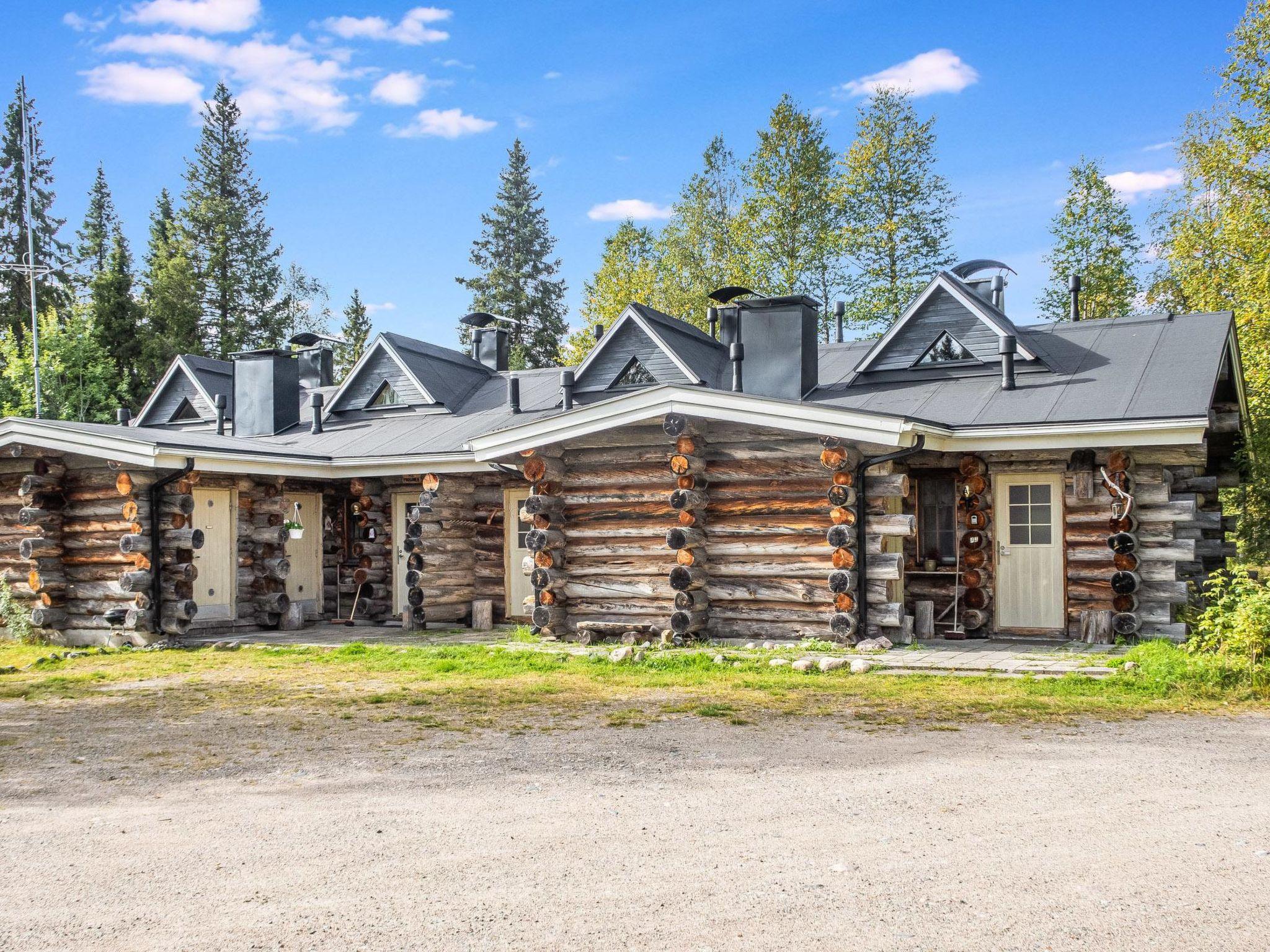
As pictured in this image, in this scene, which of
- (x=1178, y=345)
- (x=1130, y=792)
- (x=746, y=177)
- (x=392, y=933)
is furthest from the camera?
(x=746, y=177)

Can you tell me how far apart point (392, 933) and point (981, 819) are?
3.08 meters

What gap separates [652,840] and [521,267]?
42065 millimetres

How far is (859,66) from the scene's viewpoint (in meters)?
31.7

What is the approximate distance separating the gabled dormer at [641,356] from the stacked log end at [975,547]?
5110 mm

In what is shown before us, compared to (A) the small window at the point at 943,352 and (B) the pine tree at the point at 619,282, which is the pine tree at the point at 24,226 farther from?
(A) the small window at the point at 943,352

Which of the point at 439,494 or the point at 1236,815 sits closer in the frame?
the point at 1236,815

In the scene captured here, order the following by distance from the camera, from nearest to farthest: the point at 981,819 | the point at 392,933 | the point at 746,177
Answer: the point at 392,933
the point at 981,819
the point at 746,177

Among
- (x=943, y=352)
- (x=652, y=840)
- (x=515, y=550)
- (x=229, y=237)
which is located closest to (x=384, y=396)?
(x=515, y=550)

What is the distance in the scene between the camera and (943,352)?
622 inches

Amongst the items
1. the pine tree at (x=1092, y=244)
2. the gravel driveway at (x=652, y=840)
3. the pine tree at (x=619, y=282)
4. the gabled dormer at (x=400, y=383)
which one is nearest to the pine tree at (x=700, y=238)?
the pine tree at (x=619, y=282)

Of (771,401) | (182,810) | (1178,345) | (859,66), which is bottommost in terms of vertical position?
(182,810)

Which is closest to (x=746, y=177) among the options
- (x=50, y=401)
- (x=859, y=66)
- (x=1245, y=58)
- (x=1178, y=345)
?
(x=859, y=66)

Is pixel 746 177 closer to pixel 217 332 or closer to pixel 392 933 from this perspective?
pixel 217 332

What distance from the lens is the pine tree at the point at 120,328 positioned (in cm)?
3722
